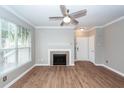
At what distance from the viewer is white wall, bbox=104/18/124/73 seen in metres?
5.98

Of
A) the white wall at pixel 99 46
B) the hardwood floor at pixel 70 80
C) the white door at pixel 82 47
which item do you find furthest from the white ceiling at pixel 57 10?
the white door at pixel 82 47

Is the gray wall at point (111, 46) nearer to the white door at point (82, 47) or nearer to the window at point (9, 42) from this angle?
the white door at point (82, 47)

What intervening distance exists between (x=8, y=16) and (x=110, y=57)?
5237 mm

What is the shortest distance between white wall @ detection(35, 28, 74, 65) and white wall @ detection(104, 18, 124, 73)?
6.88ft

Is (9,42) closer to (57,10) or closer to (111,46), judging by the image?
(57,10)

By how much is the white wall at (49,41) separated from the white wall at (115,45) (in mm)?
2097

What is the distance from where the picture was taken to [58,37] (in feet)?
28.9

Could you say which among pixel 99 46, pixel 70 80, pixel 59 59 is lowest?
pixel 70 80

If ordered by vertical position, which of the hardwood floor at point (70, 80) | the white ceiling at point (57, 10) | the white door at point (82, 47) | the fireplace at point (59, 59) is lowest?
Result: the hardwood floor at point (70, 80)

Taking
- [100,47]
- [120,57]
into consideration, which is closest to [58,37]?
[100,47]

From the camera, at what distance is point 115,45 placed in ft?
21.8

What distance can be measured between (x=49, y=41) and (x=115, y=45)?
12.6 ft

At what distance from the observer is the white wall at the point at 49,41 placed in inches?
347

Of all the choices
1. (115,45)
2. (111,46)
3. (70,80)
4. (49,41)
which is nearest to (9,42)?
(70,80)
